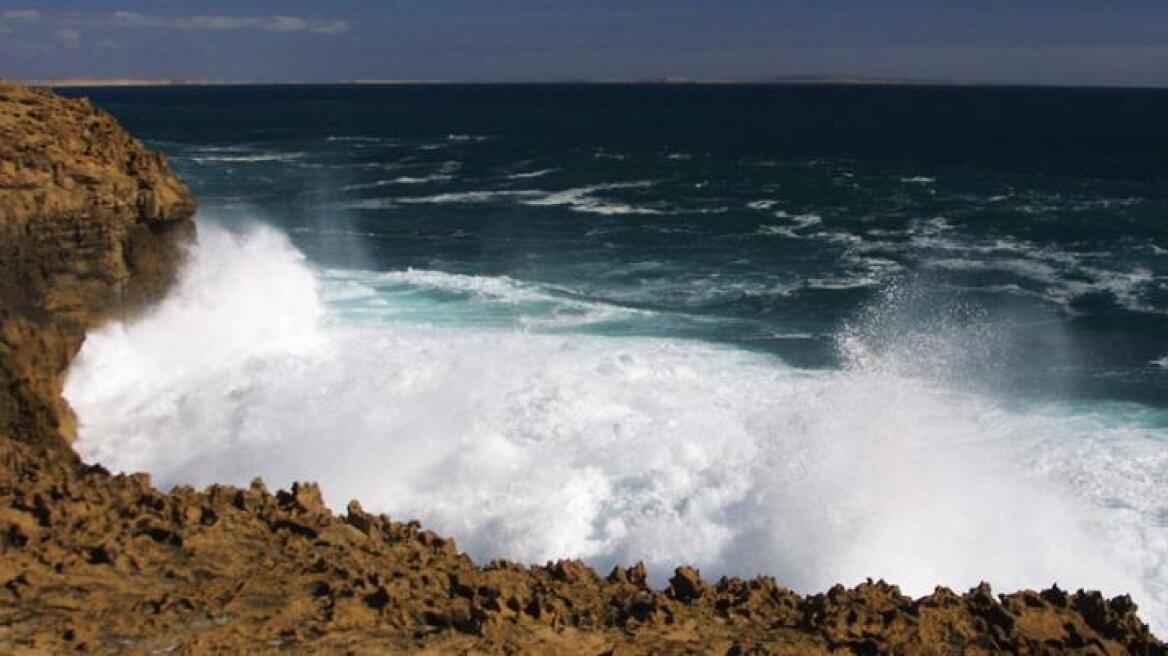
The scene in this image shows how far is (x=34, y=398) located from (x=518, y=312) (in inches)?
521

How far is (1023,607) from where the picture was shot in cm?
894

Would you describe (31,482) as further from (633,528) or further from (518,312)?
(518,312)

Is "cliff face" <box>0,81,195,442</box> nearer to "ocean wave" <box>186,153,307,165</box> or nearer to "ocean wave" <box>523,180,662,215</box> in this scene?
"ocean wave" <box>523,180,662,215</box>

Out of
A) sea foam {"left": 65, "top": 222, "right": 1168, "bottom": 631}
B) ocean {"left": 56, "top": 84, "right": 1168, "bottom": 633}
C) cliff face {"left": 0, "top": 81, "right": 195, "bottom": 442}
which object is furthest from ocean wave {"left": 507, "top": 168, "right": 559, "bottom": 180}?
cliff face {"left": 0, "top": 81, "right": 195, "bottom": 442}

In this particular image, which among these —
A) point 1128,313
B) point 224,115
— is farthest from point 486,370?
point 224,115

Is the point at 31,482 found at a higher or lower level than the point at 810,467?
higher

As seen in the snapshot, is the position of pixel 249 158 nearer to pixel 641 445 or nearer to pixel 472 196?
pixel 472 196

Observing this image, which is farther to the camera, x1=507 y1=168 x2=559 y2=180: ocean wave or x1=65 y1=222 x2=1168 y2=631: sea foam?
x1=507 y1=168 x2=559 y2=180: ocean wave

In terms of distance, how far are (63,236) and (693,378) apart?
1163 cm

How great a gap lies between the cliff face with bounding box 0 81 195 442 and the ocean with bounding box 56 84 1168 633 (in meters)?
1.27

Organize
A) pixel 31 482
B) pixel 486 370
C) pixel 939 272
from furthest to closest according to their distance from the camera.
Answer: pixel 939 272 < pixel 486 370 < pixel 31 482

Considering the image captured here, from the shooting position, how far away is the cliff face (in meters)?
17.7

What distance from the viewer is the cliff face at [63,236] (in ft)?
58.1

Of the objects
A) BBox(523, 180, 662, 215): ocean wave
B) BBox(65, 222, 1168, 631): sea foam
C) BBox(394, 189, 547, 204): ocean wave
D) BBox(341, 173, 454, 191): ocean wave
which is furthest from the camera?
BBox(341, 173, 454, 191): ocean wave
